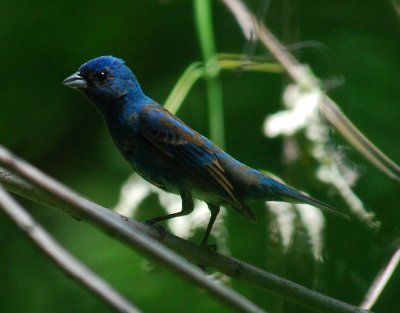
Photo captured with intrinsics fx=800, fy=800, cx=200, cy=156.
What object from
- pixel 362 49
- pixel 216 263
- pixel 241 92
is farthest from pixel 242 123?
pixel 216 263

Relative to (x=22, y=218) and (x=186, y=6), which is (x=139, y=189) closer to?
(x=22, y=218)

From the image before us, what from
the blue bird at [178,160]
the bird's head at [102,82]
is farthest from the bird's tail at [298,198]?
the bird's head at [102,82]

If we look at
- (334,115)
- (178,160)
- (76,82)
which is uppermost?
(334,115)

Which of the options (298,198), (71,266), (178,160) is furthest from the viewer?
(178,160)

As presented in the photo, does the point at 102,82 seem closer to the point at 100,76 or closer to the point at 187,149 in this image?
the point at 100,76

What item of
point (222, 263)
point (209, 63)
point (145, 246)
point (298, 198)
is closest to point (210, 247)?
point (222, 263)

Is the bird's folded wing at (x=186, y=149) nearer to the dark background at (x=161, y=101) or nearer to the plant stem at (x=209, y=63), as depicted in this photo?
the plant stem at (x=209, y=63)
